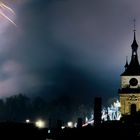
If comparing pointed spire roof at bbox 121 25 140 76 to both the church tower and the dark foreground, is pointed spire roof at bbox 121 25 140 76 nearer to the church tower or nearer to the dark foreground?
the church tower

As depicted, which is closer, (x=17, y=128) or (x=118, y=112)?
(x=17, y=128)

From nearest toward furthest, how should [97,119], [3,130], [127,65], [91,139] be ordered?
[3,130] < [91,139] < [97,119] < [127,65]

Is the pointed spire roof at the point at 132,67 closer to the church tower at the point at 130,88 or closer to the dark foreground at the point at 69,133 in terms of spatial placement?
the church tower at the point at 130,88

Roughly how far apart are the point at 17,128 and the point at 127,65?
120 m

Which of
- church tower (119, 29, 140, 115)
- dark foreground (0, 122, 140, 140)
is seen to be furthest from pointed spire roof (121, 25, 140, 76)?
dark foreground (0, 122, 140, 140)

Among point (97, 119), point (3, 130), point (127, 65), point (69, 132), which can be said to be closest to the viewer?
point (3, 130)

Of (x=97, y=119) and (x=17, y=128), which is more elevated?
(x=97, y=119)

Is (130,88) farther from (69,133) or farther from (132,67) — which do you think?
(69,133)

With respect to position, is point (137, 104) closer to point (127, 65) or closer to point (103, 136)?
point (127, 65)

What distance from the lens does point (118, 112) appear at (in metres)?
176

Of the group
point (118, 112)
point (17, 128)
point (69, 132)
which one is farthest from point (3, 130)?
point (118, 112)

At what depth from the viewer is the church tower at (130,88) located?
17650 cm

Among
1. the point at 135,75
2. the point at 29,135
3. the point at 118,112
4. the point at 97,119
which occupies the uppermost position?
the point at 135,75

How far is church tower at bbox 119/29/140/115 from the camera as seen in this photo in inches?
6949
